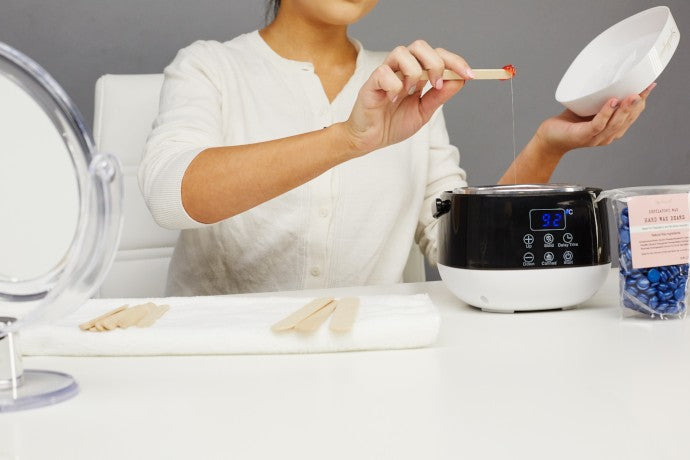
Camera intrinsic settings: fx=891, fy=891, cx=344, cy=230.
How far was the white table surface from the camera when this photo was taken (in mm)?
568


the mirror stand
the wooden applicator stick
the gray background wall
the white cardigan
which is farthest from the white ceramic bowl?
the gray background wall

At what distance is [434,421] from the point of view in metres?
0.61

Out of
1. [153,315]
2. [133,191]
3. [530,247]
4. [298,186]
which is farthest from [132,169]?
[530,247]

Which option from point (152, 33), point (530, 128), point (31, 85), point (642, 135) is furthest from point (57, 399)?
point (642, 135)

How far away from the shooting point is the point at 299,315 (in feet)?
2.89

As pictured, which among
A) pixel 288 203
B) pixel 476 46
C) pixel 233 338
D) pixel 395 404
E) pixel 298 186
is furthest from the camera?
pixel 476 46

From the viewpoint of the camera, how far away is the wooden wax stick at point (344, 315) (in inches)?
32.4

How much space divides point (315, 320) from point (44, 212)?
0.29 meters

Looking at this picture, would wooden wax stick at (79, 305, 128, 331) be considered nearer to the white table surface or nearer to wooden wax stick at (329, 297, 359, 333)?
the white table surface

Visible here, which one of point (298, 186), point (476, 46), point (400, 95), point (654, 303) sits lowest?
point (654, 303)

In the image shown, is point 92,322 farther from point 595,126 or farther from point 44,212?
point 595,126

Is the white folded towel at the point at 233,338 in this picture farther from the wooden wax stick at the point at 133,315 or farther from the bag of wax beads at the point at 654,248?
the bag of wax beads at the point at 654,248

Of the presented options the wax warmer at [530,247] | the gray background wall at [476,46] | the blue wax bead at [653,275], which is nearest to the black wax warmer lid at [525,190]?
the wax warmer at [530,247]

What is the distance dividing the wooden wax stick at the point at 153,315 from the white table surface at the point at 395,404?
0.06 metres
